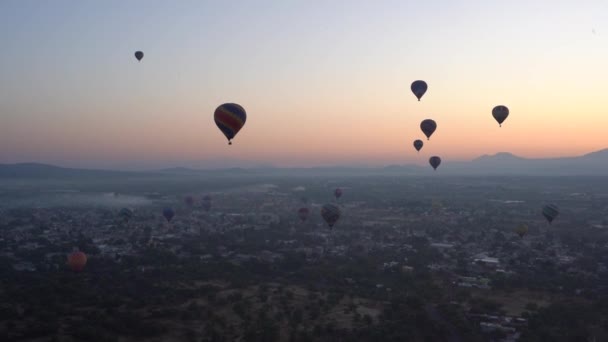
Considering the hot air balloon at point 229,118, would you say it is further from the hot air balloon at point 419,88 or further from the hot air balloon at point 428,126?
the hot air balloon at point 428,126

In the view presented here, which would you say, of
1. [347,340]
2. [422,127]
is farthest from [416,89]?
[347,340]

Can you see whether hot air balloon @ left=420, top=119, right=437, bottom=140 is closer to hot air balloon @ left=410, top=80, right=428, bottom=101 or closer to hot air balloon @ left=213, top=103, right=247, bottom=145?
hot air balloon @ left=410, top=80, right=428, bottom=101

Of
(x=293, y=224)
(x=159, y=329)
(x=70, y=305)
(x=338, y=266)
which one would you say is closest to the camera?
(x=159, y=329)

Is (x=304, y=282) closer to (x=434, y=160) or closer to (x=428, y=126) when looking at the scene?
(x=428, y=126)

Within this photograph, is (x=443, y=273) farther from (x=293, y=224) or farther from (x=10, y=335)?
(x=293, y=224)

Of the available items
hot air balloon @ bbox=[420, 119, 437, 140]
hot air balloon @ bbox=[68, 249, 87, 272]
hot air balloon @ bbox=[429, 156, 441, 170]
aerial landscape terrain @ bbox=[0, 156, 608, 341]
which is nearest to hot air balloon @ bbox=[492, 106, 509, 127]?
hot air balloon @ bbox=[420, 119, 437, 140]

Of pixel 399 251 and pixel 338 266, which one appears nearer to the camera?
pixel 338 266
